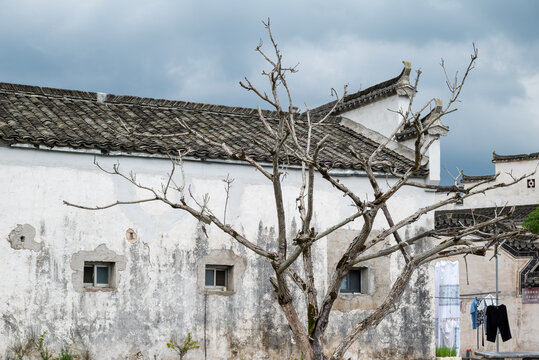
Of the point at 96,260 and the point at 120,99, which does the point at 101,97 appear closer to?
the point at 120,99

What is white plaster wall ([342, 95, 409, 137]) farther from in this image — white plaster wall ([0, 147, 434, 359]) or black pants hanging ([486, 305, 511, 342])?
black pants hanging ([486, 305, 511, 342])

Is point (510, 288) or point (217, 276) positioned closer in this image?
point (217, 276)

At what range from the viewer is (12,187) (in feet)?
38.3

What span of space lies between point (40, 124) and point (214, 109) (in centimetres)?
392

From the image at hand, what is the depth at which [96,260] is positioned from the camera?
39.8 feet

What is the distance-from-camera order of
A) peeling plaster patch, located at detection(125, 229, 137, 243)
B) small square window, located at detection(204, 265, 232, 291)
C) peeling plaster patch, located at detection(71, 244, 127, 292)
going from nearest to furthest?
peeling plaster patch, located at detection(71, 244, 127, 292)
peeling plaster patch, located at detection(125, 229, 137, 243)
small square window, located at detection(204, 265, 232, 291)

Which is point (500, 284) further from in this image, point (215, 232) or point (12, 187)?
point (12, 187)

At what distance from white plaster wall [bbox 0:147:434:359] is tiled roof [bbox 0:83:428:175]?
27 cm

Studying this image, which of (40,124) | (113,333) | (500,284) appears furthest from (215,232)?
(500,284)

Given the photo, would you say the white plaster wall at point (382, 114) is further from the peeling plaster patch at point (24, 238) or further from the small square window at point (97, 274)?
the peeling plaster patch at point (24, 238)

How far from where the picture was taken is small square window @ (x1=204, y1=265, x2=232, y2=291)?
1307cm

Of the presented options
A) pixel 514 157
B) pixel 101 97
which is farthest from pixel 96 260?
pixel 514 157

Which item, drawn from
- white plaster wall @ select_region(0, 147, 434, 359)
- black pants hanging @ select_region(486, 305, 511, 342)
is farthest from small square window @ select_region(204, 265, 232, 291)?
black pants hanging @ select_region(486, 305, 511, 342)

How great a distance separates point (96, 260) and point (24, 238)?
3.54 ft
